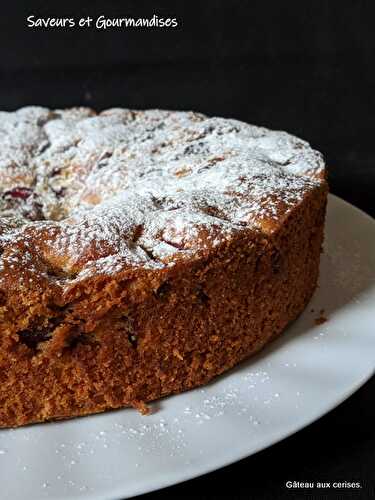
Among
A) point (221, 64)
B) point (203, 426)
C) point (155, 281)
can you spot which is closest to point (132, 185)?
point (155, 281)

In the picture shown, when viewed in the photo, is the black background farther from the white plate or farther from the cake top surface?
the white plate

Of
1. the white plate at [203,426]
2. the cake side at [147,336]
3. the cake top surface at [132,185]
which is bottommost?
the white plate at [203,426]

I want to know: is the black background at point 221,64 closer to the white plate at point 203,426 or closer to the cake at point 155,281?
the cake at point 155,281

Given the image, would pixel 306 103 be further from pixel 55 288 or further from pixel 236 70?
pixel 55 288

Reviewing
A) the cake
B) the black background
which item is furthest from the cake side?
the black background

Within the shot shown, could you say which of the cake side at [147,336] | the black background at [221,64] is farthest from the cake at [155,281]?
the black background at [221,64]

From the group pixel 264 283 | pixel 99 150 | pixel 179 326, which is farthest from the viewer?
pixel 99 150

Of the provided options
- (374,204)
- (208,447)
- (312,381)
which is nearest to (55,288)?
(208,447)
